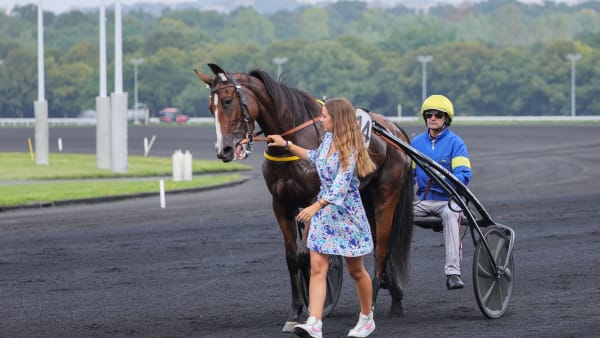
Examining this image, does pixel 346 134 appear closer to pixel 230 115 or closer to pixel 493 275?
pixel 230 115

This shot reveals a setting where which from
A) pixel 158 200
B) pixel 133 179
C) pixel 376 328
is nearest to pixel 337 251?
pixel 376 328

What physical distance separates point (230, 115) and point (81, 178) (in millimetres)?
23538

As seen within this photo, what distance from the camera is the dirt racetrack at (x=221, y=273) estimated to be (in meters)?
8.76

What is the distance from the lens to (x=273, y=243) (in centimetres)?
1495

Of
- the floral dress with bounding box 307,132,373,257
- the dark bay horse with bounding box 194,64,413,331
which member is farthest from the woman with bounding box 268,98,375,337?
the dark bay horse with bounding box 194,64,413,331

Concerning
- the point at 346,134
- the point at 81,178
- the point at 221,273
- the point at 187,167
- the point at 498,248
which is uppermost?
the point at 346,134

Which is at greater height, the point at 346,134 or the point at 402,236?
the point at 346,134

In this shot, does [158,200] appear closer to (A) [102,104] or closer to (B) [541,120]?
(A) [102,104]

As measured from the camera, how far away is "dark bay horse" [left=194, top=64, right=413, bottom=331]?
8305mm

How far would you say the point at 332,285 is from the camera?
9266 millimetres

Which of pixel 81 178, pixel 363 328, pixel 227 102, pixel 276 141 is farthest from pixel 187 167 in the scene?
pixel 363 328

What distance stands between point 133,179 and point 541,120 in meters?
58.3

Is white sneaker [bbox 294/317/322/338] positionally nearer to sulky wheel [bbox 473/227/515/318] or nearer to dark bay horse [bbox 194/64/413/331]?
dark bay horse [bbox 194/64/413/331]

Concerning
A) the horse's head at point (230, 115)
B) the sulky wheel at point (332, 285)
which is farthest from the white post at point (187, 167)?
the horse's head at point (230, 115)
